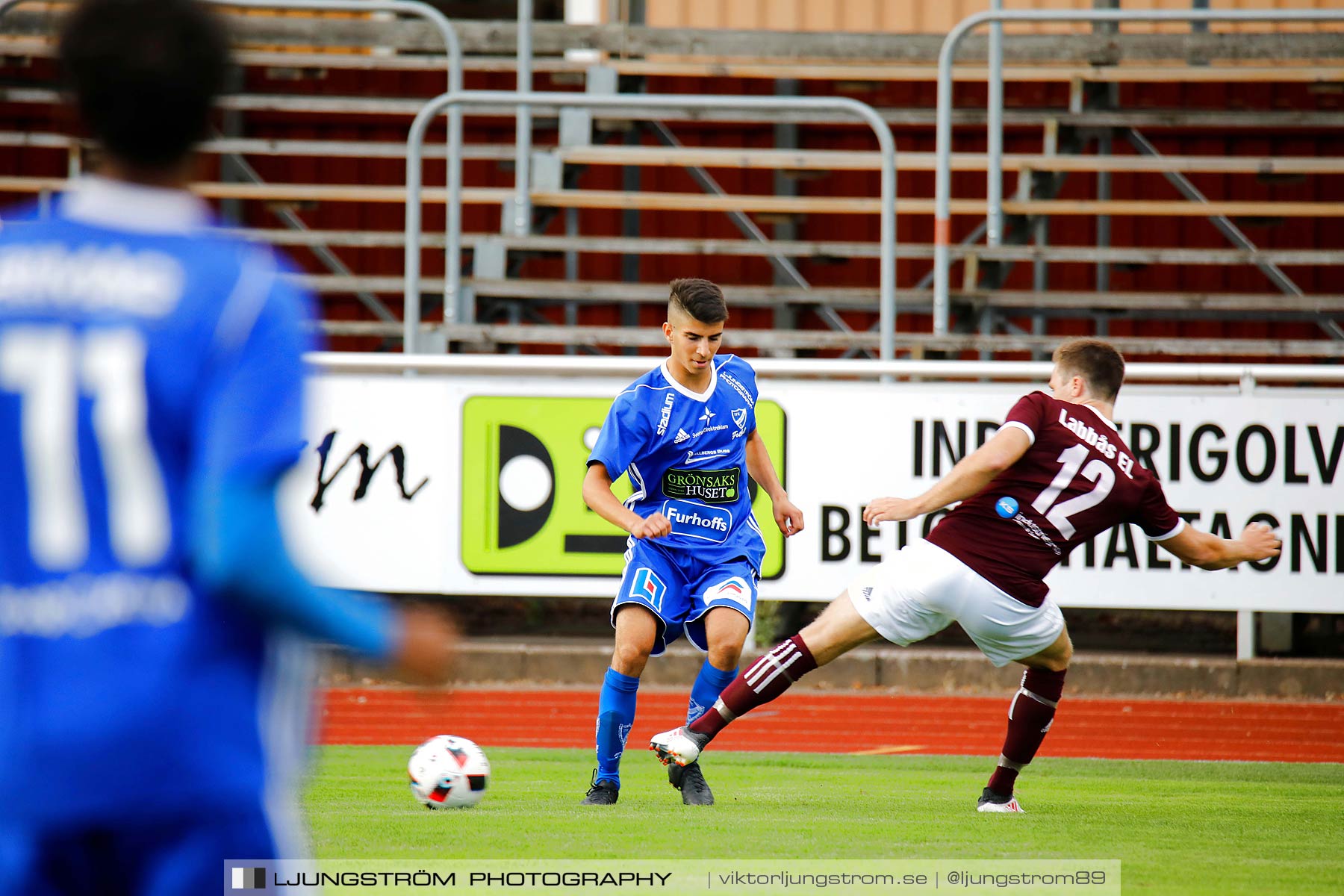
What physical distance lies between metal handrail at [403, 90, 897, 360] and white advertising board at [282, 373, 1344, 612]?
0.78 m

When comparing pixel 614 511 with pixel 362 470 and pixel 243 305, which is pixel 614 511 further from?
pixel 362 470

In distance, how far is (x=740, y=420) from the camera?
6293 millimetres

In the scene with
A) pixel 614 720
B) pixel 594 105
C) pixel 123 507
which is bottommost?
pixel 614 720

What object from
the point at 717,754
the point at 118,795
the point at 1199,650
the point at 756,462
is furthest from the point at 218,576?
the point at 1199,650

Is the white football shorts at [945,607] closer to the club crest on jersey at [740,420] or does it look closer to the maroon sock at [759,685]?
the maroon sock at [759,685]

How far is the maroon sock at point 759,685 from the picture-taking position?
5.98 m

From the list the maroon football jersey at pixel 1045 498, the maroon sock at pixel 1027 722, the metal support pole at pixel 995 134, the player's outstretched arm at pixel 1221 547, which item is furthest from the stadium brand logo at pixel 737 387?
the metal support pole at pixel 995 134

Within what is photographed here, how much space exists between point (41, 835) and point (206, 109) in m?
0.88

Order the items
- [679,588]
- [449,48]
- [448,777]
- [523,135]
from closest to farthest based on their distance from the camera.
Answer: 1. [448,777]
2. [679,588]
3. [449,48]
4. [523,135]

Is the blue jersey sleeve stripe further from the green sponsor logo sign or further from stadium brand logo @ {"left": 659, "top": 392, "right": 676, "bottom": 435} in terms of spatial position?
the green sponsor logo sign

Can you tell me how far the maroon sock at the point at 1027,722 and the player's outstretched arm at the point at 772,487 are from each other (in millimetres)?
1063

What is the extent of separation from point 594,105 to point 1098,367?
599 cm

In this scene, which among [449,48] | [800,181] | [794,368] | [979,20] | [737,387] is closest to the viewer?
[737,387]

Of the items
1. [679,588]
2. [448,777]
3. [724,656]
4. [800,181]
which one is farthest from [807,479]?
[800,181]
